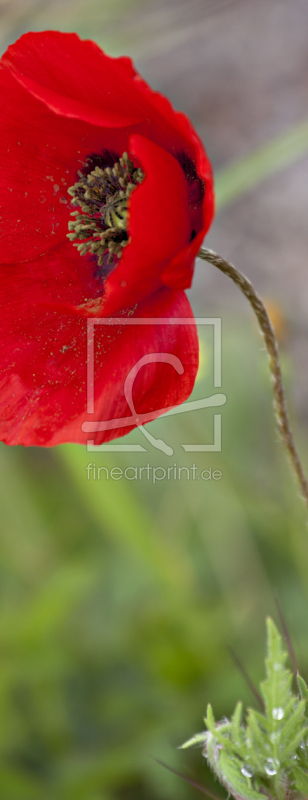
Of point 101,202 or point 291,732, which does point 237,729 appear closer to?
point 291,732

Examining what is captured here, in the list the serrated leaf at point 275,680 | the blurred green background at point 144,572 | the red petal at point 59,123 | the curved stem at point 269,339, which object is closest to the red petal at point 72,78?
the red petal at point 59,123

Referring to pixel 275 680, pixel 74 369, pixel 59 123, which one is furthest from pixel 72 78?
pixel 275 680

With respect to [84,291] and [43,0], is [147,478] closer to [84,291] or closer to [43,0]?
[84,291]

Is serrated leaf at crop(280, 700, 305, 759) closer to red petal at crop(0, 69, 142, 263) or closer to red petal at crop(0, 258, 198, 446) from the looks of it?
red petal at crop(0, 258, 198, 446)

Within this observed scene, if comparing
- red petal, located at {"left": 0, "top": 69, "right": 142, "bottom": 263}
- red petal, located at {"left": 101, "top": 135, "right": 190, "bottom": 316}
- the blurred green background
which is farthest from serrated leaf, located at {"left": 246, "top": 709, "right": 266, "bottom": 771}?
red petal, located at {"left": 0, "top": 69, "right": 142, "bottom": 263}

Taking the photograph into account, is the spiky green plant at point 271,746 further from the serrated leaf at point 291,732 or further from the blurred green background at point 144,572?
the blurred green background at point 144,572
